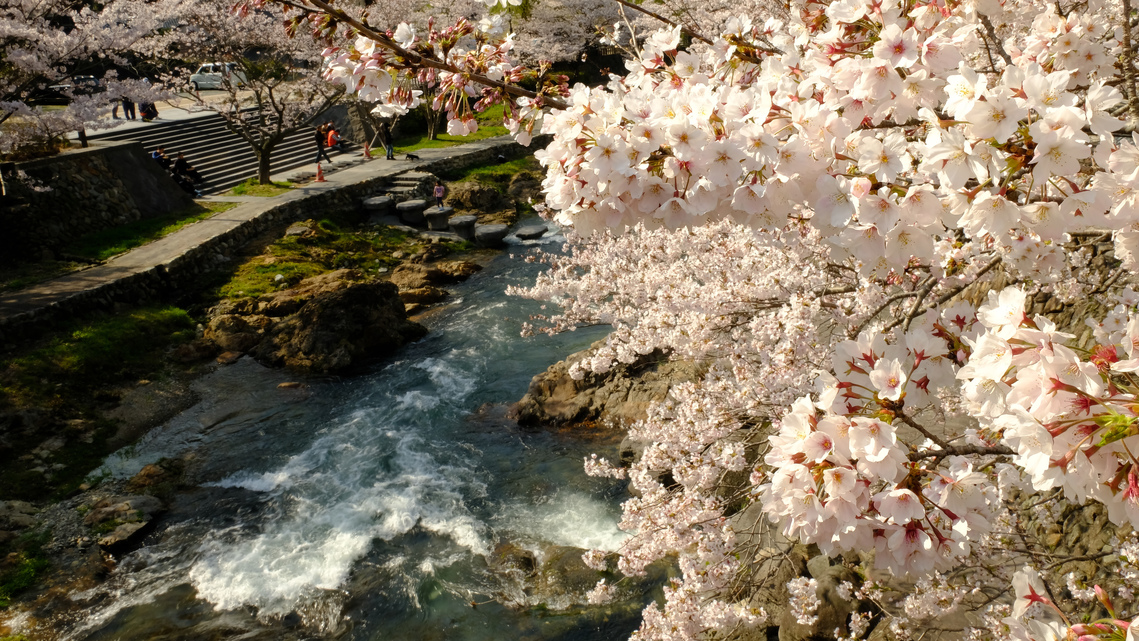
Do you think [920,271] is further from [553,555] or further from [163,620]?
[163,620]

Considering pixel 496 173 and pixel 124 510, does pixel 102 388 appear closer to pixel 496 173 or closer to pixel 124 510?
pixel 124 510

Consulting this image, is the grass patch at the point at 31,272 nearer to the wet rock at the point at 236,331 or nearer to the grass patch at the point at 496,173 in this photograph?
the wet rock at the point at 236,331

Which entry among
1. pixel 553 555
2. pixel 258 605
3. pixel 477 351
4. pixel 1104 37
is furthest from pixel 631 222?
pixel 477 351

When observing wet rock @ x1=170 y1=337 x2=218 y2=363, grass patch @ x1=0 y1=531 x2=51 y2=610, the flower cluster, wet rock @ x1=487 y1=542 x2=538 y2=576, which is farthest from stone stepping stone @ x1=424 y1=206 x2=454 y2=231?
the flower cluster

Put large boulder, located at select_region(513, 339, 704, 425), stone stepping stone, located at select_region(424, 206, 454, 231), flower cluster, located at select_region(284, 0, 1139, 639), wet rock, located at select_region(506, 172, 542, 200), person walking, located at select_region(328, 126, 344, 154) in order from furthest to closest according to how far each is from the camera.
A: 1. person walking, located at select_region(328, 126, 344, 154)
2. wet rock, located at select_region(506, 172, 542, 200)
3. stone stepping stone, located at select_region(424, 206, 454, 231)
4. large boulder, located at select_region(513, 339, 704, 425)
5. flower cluster, located at select_region(284, 0, 1139, 639)

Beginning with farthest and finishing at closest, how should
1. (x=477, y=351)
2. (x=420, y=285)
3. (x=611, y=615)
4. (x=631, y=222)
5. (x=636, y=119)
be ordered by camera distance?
1. (x=420, y=285)
2. (x=477, y=351)
3. (x=611, y=615)
4. (x=631, y=222)
5. (x=636, y=119)

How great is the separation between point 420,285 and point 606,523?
9936mm

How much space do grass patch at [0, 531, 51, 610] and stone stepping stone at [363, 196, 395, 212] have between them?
14.8 m

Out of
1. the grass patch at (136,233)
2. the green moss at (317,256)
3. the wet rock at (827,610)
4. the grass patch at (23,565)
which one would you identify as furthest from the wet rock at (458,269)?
the wet rock at (827,610)

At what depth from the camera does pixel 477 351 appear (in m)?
13.1

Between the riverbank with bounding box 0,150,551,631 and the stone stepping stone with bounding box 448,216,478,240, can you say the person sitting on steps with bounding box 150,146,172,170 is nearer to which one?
the riverbank with bounding box 0,150,551,631

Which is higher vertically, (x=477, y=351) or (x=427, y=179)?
(x=427, y=179)

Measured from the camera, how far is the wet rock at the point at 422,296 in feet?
51.9

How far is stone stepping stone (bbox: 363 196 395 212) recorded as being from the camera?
71.3 ft
